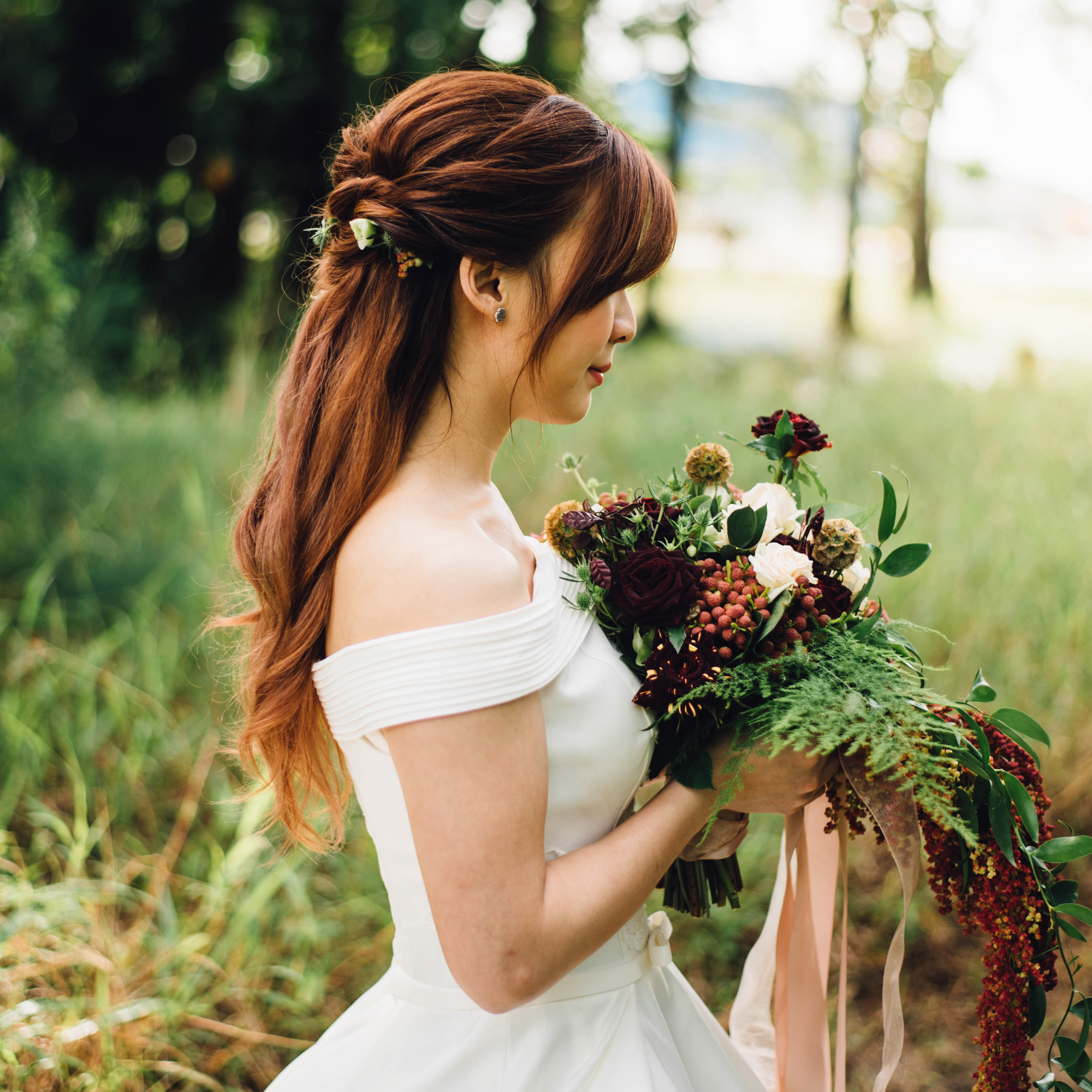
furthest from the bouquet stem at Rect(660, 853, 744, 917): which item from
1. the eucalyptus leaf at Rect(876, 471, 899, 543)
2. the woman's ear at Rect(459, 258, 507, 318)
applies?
the woman's ear at Rect(459, 258, 507, 318)

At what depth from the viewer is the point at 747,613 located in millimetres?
1265

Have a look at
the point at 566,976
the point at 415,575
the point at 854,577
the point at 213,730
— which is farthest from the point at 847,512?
the point at 213,730

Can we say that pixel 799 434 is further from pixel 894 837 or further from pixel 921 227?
pixel 921 227

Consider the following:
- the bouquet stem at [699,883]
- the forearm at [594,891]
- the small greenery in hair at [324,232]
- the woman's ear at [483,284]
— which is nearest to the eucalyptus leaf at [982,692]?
the forearm at [594,891]

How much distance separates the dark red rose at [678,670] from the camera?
121cm

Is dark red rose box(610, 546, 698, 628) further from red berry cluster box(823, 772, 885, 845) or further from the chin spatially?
red berry cluster box(823, 772, 885, 845)

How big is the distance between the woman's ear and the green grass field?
10.0 inches

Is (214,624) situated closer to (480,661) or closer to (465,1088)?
(480,661)

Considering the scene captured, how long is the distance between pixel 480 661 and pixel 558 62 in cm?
916

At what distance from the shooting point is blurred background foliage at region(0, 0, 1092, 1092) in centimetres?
275

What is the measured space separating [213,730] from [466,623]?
113 inches

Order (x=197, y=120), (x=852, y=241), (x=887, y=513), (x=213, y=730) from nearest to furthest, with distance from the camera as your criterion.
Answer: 1. (x=887, y=513)
2. (x=213, y=730)
3. (x=197, y=120)
4. (x=852, y=241)

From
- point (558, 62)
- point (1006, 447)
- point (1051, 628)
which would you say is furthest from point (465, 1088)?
point (558, 62)

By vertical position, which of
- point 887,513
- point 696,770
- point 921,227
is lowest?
point 696,770
